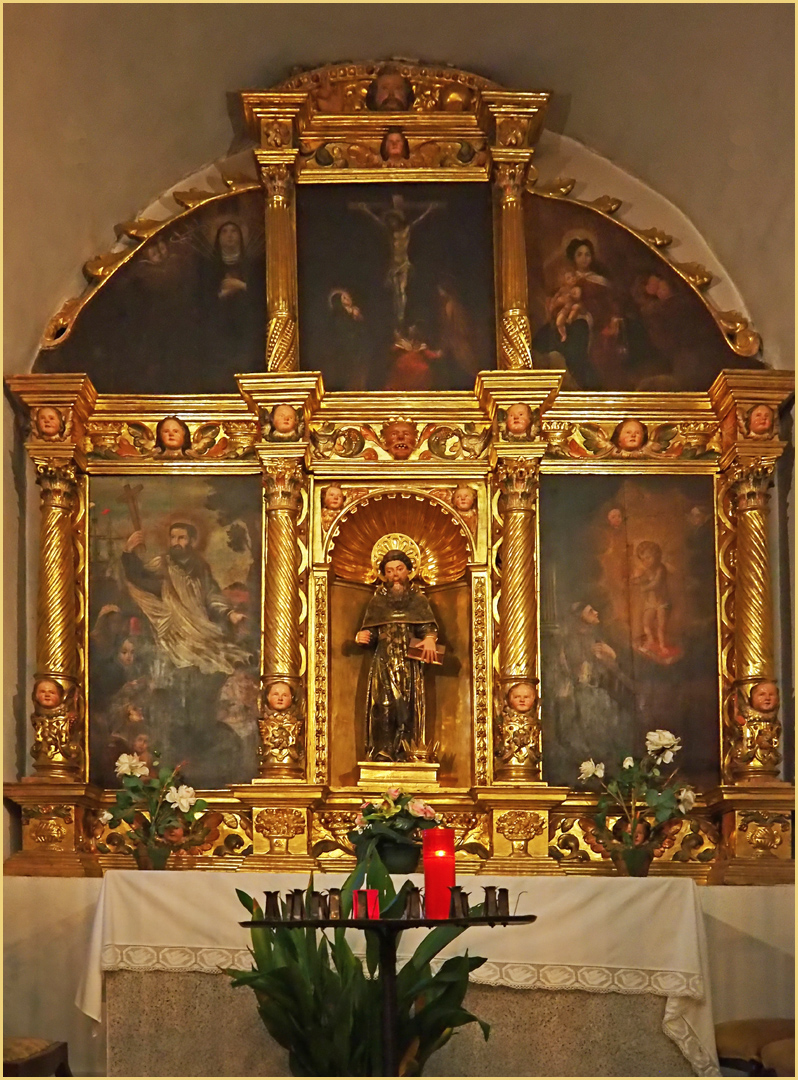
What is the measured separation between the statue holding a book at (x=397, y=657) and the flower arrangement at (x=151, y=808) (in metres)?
1.26

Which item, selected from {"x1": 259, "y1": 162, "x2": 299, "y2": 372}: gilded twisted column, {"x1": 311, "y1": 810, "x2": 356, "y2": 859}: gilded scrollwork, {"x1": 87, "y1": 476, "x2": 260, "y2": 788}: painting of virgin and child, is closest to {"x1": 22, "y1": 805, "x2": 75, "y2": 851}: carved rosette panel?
{"x1": 87, "y1": 476, "x2": 260, "y2": 788}: painting of virgin and child

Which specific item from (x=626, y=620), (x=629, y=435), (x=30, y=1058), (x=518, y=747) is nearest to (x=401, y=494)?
(x=629, y=435)

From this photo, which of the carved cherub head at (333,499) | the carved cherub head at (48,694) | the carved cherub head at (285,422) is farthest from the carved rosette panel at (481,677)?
the carved cherub head at (48,694)

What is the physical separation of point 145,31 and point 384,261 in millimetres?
2161

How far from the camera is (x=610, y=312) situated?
1165 centimetres

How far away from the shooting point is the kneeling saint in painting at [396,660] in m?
10.9

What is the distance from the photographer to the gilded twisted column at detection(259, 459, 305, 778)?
1076 centimetres

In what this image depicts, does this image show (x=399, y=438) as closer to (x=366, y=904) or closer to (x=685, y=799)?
(x=685, y=799)

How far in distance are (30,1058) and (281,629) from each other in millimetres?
3706

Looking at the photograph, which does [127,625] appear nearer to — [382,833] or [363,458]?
[363,458]

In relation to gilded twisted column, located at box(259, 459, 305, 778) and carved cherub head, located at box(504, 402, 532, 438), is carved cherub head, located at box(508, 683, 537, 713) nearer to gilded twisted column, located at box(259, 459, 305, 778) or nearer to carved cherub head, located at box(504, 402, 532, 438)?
gilded twisted column, located at box(259, 459, 305, 778)

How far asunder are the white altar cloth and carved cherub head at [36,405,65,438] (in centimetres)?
314

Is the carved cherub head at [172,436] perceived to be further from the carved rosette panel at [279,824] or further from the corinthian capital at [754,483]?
the corinthian capital at [754,483]

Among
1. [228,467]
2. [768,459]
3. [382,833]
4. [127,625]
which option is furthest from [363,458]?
[382,833]
